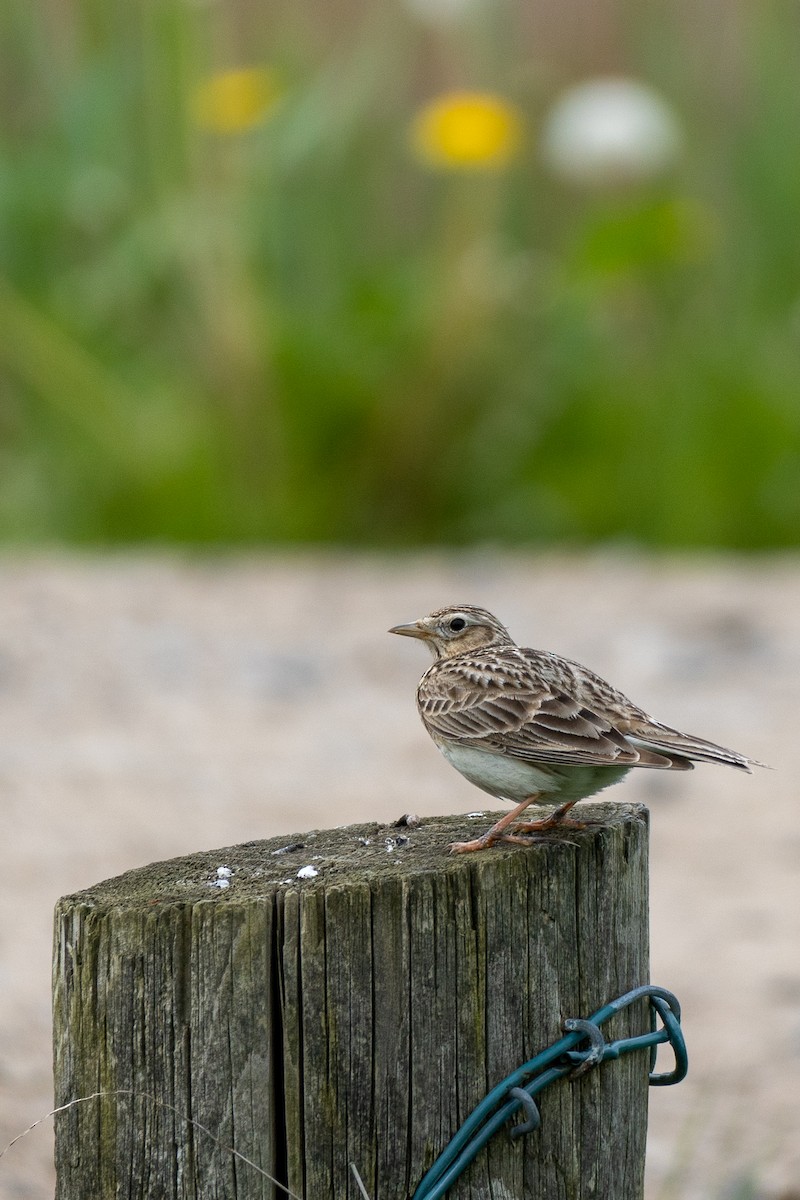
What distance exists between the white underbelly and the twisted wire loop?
0.35 metres

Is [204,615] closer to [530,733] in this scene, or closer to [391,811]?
[391,811]

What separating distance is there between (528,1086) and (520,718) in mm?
611

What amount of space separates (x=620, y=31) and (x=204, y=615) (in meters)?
7.10

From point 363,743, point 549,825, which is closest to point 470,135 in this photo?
point 363,743

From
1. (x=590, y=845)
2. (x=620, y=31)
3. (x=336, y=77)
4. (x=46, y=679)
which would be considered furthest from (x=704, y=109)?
(x=590, y=845)

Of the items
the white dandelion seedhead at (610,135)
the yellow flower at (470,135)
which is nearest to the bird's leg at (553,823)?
the yellow flower at (470,135)

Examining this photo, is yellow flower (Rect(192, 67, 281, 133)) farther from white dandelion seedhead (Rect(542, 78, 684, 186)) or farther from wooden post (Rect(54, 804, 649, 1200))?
A: wooden post (Rect(54, 804, 649, 1200))

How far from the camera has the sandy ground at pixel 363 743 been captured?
182 inches

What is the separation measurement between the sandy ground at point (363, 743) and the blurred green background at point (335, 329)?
71cm

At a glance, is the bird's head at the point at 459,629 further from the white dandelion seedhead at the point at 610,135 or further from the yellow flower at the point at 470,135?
the white dandelion seedhead at the point at 610,135

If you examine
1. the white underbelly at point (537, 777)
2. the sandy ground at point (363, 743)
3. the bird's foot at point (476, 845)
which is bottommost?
the sandy ground at point (363, 743)

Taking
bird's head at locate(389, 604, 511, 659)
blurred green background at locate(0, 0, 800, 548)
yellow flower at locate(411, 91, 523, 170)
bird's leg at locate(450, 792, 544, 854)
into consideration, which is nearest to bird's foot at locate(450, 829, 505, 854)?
bird's leg at locate(450, 792, 544, 854)

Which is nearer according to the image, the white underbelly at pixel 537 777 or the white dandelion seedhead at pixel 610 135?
the white underbelly at pixel 537 777

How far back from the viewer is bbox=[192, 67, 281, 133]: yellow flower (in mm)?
9883
